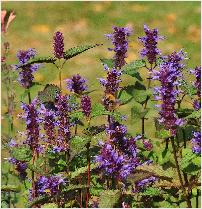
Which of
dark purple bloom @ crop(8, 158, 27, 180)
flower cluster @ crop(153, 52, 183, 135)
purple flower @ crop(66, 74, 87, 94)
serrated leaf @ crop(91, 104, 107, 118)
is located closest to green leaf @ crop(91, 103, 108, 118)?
serrated leaf @ crop(91, 104, 107, 118)

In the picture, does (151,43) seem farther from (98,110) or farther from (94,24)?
(94,24)

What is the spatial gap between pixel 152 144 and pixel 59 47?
980 millimetres

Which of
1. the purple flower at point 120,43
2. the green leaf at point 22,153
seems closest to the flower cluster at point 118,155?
the green leaf at point 22,153

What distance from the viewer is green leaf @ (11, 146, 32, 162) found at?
3.51 m

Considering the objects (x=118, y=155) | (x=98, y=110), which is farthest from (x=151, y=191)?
(x=98, y=110)

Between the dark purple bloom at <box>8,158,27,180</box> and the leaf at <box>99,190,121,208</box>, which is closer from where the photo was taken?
the leaf at <box>99,190,121,208</box>

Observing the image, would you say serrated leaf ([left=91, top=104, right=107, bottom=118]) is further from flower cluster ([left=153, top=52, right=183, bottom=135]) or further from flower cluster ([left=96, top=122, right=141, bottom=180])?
flower cluster ([left=153, top=52, right=183, bottom=135])

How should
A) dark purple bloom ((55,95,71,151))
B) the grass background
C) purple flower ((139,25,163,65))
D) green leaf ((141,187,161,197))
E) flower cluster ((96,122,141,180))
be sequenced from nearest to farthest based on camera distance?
1. flower cluster ((96,122,141,180))
2. dark purple bloom ((55,95,71,151))
3. green leaf ((141,187,161,197))
4. purple flower ((139,25,163,65))
5. the grass background

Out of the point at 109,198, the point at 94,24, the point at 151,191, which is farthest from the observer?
the point at 94,24

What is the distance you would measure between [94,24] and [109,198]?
24.4 feet

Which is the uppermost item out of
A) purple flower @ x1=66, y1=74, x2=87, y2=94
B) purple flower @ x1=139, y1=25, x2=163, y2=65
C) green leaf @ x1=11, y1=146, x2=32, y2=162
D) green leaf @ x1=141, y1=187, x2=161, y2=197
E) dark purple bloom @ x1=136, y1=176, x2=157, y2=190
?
purple flower @ x1=139, y1=25, x2=163, y2=65

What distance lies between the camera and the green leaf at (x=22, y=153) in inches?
138

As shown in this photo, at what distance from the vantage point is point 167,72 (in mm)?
3078

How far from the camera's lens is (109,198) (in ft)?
10.0
